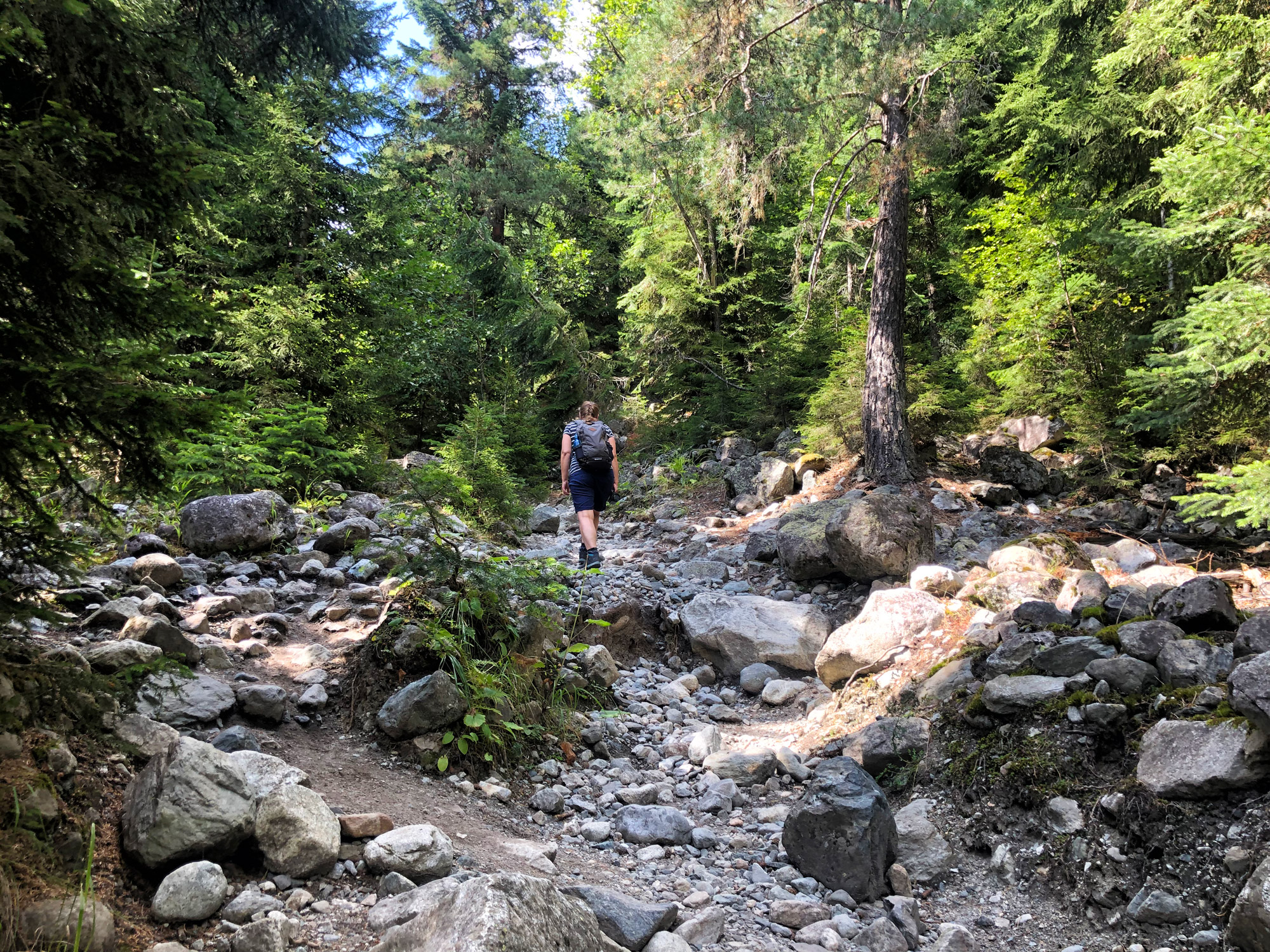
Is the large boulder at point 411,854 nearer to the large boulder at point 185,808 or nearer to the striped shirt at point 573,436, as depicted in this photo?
the large boulder at point 185,808

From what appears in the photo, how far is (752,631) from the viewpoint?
282 inches

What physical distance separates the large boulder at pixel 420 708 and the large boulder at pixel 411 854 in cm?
125

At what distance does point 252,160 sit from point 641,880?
10.2 metres

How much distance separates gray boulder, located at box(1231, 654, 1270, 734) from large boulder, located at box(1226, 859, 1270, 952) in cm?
70

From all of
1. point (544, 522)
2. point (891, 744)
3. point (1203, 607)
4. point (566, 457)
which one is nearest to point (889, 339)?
point (566, 457)

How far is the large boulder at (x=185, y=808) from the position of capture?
8.48 feet

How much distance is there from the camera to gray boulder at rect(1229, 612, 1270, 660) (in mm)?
3896

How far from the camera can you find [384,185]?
11.9 meters

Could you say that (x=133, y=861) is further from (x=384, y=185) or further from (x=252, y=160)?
(x=384, y=185)

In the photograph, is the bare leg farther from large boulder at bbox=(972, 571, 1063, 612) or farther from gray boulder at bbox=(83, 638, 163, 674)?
gray boulder at bbox=(83, 638, 163, 674)

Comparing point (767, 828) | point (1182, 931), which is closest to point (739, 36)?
point (767, 828)

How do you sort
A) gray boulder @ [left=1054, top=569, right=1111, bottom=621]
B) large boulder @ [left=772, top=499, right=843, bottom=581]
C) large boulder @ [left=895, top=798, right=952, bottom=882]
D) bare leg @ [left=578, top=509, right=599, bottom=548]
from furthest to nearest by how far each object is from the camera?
1. bare leg @ [left=578, top=509, right=599, bottom=548]
2. large boulder @ [left=772, top=499, right=843, bottom=581]
3. gray boulder @ [left=1054, top=569, right=1111, bottom=621]
4. large boulder @ [left=895, top=798, right=952, bottom=882]

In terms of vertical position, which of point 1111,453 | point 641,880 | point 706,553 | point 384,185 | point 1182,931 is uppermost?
point 384,185

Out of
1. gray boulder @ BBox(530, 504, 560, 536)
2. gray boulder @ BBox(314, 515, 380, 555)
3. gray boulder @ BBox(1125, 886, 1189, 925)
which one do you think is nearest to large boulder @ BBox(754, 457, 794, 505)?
gray boulder @ BBox(530, 504, 560, 536)
